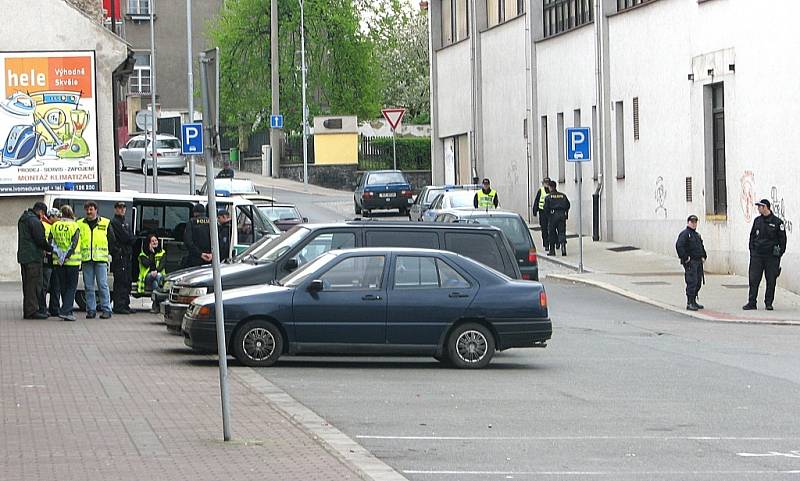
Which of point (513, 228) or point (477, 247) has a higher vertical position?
point (513, 228)

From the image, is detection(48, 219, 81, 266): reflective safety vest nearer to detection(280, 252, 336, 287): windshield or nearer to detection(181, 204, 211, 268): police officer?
detection(181, 204, 211, 268): police officer

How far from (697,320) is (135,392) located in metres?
12.6

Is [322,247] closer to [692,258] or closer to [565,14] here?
[692,258]

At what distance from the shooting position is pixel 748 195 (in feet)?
96.4

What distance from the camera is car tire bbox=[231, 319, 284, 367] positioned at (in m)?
16.6

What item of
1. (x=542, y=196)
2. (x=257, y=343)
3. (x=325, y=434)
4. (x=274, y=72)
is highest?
(x=274, y=72)

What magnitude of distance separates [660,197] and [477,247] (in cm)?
1620

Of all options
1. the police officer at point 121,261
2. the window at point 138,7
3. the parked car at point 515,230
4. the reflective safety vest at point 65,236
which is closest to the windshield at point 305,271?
the reflective safety vest at point 65,236

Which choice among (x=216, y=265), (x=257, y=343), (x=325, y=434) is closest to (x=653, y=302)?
(x=257, y=343)

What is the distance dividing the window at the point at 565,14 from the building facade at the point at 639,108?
54 mm

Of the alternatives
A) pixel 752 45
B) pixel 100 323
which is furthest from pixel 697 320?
pixel 100 323

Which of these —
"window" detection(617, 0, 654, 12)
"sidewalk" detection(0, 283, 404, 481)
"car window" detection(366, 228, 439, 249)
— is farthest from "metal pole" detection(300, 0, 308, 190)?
"sidewalk" detection(0, 283, 404, 481)

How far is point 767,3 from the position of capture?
28.3 m

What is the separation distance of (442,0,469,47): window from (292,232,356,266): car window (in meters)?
34.4
